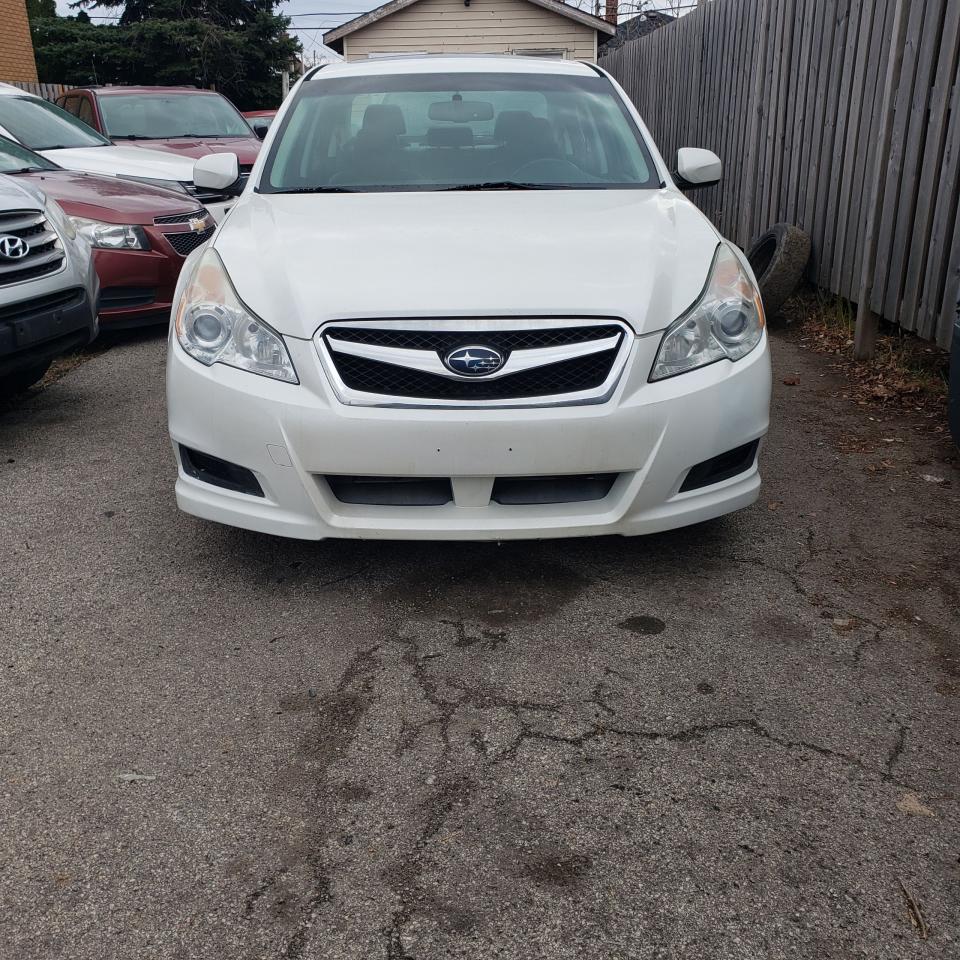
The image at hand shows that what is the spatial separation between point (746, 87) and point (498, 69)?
479 cm

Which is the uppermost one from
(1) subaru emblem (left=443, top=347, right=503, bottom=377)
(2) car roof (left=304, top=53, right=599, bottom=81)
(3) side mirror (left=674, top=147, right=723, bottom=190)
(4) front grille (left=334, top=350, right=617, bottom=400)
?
(2) car roof (left=304, top=53, right=599, bottom=81)

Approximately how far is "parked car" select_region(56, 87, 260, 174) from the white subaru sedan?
7451mm

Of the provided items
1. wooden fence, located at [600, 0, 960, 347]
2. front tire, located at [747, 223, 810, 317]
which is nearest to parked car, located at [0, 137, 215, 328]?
front tire, located at [747, 223, 810, 317]

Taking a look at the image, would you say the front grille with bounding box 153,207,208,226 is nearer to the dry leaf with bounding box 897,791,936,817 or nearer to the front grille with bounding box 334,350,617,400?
the front grille with bounding box 334,350,617,400

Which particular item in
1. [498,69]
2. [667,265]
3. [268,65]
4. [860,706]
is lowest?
[268,65]

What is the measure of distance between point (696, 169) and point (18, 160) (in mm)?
5108

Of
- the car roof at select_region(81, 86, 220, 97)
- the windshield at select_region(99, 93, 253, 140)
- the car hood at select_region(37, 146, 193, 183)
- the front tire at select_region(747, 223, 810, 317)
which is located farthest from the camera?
the car roof at select_region(81, 86, 220, 97)

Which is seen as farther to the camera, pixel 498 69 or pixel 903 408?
pixel 903 408

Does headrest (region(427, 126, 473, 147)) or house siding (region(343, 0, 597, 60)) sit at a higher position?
headrest (region(427, 126, 473, 147))

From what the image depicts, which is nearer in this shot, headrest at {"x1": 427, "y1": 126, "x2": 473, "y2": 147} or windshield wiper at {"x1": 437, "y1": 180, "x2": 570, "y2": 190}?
windshield wiper at {"x1": 437, "y1": 180, "x2": 570, "y2": 190}

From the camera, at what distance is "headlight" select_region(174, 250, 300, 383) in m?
3.02

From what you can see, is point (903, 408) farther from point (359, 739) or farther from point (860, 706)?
point (359, 739)

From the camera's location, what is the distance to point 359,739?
251 centimetres

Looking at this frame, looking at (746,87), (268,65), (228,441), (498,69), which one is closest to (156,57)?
(268,65)
